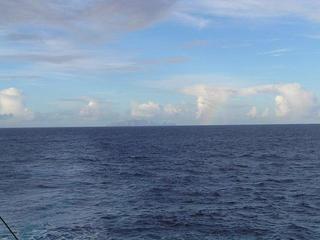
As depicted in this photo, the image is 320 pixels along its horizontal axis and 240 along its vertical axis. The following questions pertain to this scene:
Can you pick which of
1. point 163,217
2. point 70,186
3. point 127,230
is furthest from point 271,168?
point 127,230

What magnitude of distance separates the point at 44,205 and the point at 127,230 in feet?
47.8

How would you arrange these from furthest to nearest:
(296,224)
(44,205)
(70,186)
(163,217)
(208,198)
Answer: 1. (70,186)
2. (208,198)
3. (44,205)
4. (163,217)
5. (296,224)

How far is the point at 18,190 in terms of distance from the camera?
195ft

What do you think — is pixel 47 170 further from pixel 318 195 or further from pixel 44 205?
pixel 318 195

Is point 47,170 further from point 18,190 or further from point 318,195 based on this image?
point 318,195

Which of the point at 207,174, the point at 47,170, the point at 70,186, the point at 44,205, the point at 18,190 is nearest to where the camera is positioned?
the point at 44,205

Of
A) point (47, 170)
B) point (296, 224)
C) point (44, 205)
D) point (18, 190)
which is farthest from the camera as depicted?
point (47, 170)

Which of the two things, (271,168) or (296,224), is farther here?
(271,168)

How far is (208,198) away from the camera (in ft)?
175

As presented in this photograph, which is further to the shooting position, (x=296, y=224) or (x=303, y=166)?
(x=303, y=166)

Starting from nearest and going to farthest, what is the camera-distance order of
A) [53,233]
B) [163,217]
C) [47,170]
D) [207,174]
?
[53,233], [163,217], [207,174], [47,170]

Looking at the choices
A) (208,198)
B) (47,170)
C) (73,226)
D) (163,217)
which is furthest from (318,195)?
(47,170)

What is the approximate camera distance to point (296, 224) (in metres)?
40.7

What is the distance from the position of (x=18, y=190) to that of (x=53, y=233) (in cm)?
2403
